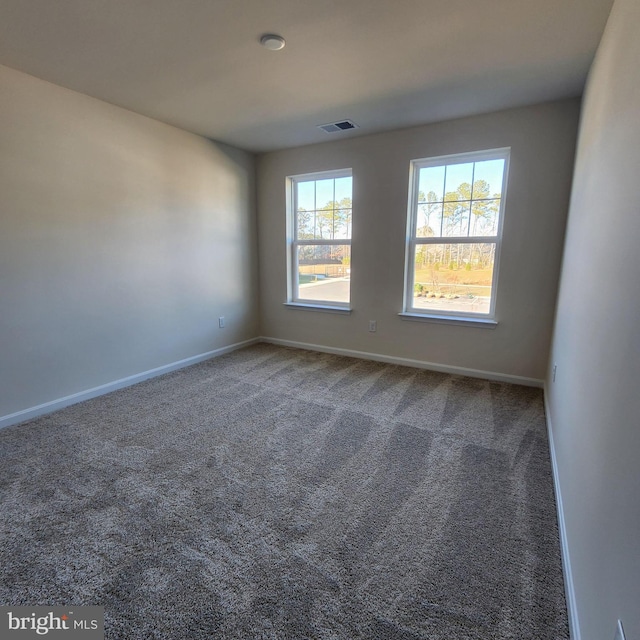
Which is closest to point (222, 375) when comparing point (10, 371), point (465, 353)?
point (10, 371)

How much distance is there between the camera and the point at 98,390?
122 inches

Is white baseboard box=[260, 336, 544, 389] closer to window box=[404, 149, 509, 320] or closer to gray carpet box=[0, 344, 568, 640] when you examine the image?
gray carpet box=[0, 344, 568, 640]

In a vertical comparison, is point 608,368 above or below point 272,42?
below

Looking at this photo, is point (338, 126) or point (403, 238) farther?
point (403, 238)

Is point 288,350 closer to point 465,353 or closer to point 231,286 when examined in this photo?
point 231,286

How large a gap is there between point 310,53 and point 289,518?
2.71 m

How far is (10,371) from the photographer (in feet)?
8.35

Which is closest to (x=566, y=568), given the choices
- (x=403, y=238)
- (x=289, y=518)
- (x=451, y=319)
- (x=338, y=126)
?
(x=289, y=518)

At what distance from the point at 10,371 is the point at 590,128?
4.24 meters

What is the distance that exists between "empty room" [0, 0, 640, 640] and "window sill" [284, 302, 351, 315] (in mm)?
32

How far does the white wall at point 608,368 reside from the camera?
87 centimetres

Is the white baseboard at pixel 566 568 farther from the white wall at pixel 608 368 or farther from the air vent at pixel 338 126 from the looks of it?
the air vent at pixel 338 126

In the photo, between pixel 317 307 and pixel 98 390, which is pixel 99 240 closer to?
pixel 98 390

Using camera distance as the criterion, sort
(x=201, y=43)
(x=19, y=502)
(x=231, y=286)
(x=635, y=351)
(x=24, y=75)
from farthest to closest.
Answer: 1. (x=231, y=286)
2. (x=24, y=75)
3. (x=201, y=43)
4. (x=19, y=502)
5. (x=635, y=351)
